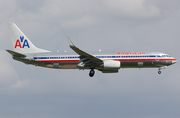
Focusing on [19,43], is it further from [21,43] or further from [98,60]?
[98,60]

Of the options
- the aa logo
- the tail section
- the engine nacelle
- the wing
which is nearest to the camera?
the wing

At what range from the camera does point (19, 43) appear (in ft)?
194

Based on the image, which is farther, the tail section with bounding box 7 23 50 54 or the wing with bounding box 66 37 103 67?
the tail section with bounding box 7 23 50 54

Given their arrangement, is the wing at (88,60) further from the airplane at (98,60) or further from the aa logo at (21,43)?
the aa logo at (21,43)

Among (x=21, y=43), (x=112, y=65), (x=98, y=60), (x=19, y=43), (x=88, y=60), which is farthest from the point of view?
(x=21, y=43)

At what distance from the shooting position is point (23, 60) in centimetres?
5622

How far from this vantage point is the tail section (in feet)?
193

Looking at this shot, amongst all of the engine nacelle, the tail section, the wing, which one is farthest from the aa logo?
the engine nacelle

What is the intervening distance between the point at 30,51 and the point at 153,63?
24.4 m

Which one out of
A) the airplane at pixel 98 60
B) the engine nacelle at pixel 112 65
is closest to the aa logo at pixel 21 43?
the airplane at pixel 98 60

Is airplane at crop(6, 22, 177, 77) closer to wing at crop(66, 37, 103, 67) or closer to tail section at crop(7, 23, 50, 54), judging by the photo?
wing at crop(66, 37, 103, 67)

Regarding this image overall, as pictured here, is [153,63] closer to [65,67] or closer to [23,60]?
[65,67]

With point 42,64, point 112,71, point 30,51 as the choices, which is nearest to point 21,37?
point 30,51

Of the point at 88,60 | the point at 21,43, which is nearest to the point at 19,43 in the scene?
the point at 21,43
